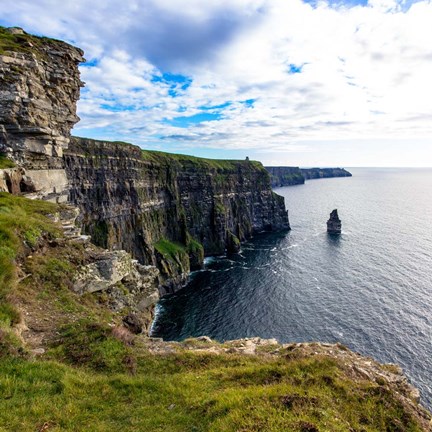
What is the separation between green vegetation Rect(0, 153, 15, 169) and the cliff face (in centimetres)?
4369

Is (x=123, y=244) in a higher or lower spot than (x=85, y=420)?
lower

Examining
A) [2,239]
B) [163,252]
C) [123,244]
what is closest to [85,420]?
[2,239]

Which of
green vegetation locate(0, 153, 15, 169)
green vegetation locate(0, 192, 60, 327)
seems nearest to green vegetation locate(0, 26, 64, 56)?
green vegetation locate(0, 153, 15, 169)

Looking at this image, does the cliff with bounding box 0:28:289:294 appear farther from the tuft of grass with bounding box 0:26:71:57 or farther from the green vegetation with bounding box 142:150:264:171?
the green vegetation with bounding box 142:150:264:171

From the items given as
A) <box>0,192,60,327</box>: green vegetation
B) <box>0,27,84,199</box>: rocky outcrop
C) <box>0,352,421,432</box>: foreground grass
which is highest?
<box>0,27,84,199</box>: rocky outcrop

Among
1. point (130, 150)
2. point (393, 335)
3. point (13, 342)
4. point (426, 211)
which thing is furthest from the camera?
point (426, 211)

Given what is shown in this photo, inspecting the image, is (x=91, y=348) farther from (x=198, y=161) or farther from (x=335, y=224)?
(x=335, y=224)

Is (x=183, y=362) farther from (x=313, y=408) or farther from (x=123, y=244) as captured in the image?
(x=123, y=244)

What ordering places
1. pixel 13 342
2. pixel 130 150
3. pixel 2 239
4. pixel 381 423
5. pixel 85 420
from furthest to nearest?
1. pixel 130 150
2. pixel 2 239
3. pixel 13 342
4. pixel 381 423
5. pixel 85 420

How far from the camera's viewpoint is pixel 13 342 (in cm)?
1284

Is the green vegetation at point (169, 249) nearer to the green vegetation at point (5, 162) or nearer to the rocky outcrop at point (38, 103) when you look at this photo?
the rocky outcrop at point (38, 103)

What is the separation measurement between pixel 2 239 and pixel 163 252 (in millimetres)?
70152

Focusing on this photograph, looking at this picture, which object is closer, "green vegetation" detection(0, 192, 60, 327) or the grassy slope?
the grassy slope

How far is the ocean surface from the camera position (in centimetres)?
5322
